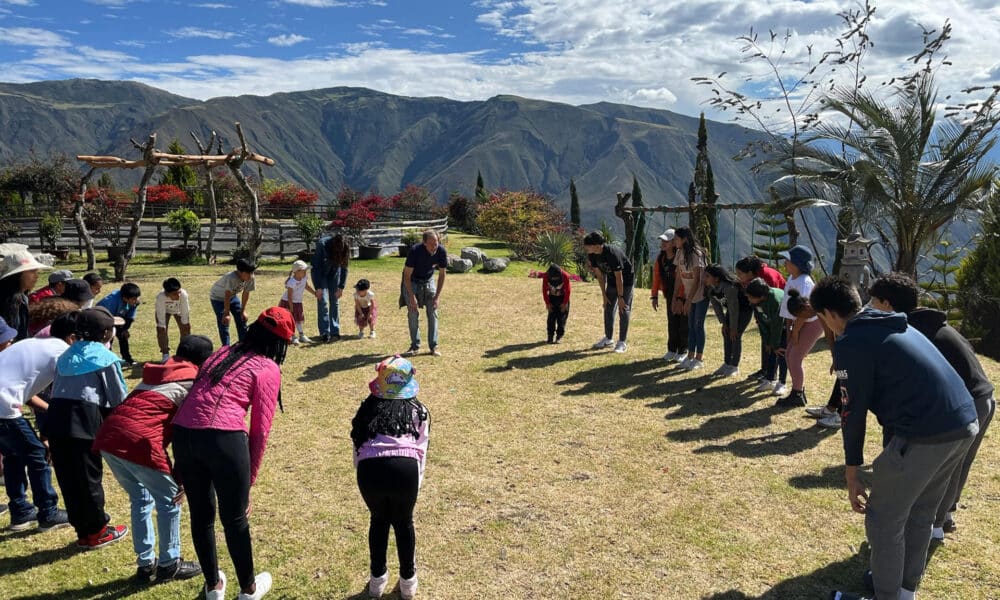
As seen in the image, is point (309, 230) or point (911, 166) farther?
point (309, 230)

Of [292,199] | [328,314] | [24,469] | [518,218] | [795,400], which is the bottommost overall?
[795,400]

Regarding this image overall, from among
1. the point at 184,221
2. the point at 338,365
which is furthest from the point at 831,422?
the point at 184,221

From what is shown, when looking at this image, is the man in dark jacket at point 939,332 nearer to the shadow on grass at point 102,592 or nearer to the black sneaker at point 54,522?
the shadow on grass at point 102,592

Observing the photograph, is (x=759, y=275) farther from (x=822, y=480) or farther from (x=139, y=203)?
(x=139, y=203)

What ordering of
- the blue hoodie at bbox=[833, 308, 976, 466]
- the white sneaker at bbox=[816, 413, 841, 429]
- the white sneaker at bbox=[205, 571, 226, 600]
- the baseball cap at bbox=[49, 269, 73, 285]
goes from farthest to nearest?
the baseball cap at bbox=[49, 269, 73, 285] → the white sneaker at bbox=[816, 413, 841, 429] → the white sneaker at bbox=[205, 571, 226, 600] → the blue hoodie at bbox=[833, 308, 976, 466]

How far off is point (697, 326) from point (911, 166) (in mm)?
6082

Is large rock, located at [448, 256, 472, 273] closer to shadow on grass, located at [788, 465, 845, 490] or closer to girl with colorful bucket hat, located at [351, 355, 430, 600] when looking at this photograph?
shadow on grass, located at [788, 465, 845, 490]

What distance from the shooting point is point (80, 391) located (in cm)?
420

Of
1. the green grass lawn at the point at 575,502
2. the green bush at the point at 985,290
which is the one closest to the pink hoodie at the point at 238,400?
the green grass lawn at the point at 575,502

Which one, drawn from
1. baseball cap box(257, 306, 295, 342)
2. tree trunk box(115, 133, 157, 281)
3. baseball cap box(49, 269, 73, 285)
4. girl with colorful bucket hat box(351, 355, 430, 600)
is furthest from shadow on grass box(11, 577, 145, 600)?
tree trunk box(115, 133, 157, 281)

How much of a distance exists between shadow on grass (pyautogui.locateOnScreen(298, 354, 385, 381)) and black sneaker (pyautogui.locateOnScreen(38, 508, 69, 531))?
406 centimetres

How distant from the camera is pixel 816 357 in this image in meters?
9.91

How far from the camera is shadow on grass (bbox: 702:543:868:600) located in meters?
4.02

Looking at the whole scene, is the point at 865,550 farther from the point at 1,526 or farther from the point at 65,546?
the point at 1,526
